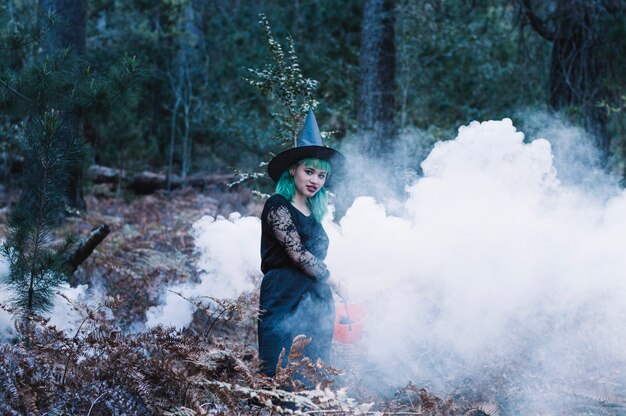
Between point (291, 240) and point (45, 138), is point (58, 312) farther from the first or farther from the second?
point (291, 240)

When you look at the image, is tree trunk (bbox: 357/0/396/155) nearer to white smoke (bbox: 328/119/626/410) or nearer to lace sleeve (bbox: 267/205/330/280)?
white smoke (bbox: 328/119/626/410)

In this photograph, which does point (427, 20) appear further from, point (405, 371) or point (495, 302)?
point (405, 371)

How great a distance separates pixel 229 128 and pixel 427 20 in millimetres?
5666

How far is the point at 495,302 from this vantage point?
5875 millimetres

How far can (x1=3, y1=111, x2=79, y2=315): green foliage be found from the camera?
12.3ft

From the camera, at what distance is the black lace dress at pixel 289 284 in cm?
380

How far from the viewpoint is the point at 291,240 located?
3.77m

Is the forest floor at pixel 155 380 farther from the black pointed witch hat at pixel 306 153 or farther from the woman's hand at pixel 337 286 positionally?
the black pointed witch hat at pixel 306 153

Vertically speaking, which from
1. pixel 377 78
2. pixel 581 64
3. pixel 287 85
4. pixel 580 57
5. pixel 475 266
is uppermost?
pixel 377 78

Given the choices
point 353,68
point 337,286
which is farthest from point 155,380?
point 353,68

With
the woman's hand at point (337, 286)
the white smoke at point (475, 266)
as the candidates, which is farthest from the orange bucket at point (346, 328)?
the white smoke at point (475, 266)

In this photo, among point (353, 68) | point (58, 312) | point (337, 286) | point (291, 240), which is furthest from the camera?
point (353, 68)

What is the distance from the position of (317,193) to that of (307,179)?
0.19 metres

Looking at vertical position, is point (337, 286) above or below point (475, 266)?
below
